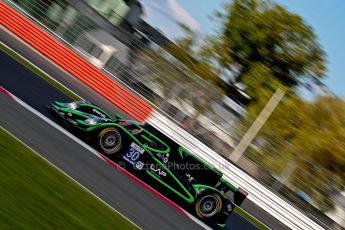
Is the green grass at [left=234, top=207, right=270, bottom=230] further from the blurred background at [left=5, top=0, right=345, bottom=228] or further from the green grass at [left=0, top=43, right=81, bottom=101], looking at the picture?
the green grass at [left=0, top=43, right=81, bottom=101]

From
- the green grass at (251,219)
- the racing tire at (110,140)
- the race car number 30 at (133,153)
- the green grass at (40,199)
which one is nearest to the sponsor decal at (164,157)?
the race car number 30 at (133,153)

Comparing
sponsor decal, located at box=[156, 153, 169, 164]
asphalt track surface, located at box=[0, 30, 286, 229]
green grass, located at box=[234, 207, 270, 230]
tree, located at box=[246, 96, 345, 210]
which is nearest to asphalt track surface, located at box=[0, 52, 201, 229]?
asphalt track surface, located at box=[0, 30, 286, 229]

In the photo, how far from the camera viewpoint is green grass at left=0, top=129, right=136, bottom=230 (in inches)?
205

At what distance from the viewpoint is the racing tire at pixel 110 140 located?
31.1 feet

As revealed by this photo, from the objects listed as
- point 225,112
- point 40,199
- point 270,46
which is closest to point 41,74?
point 225,112

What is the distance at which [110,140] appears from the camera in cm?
952

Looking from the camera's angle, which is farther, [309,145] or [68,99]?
[309,145]

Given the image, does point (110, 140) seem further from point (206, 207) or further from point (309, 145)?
point (309, 145)

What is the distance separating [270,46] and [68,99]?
81.5ft

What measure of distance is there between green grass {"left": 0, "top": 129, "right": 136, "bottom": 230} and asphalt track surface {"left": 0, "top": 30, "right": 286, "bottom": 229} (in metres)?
0.57

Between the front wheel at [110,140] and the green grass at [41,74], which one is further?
the green grass at [41,74]

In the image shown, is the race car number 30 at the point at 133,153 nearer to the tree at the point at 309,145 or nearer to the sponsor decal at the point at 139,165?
the sponsor decal at the point at 139,165

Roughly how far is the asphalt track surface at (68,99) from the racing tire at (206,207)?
432 mm

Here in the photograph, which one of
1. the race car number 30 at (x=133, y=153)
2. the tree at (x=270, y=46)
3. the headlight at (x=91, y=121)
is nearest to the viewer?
the race car number 30 at (x=133, y=153)
